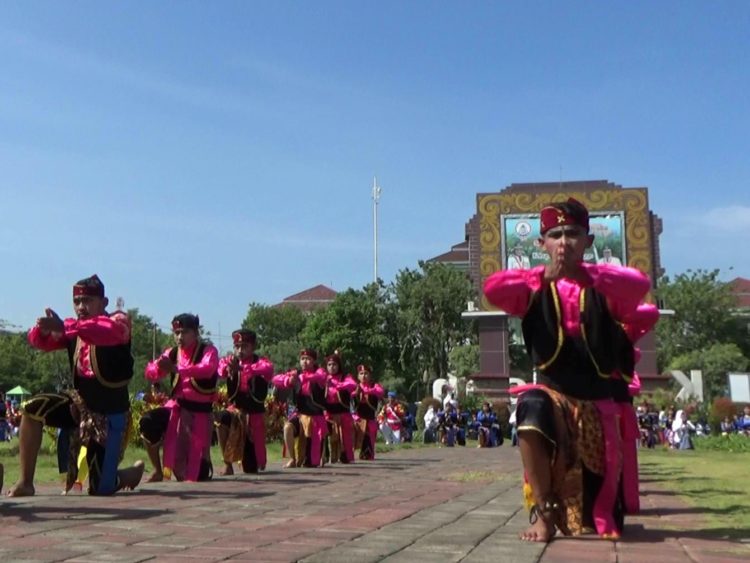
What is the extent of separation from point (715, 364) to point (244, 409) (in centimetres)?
4907

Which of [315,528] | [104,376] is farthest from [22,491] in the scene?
[315,528]

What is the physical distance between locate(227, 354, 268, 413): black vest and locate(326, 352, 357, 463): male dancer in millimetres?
2653

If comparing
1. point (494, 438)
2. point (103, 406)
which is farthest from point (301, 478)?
point (494, 438)

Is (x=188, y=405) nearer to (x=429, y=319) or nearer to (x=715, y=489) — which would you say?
(x=715, y=489)

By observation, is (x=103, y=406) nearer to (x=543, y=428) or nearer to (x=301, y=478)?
(x=301, y=478)

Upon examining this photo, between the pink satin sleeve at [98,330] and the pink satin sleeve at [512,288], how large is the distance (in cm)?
337

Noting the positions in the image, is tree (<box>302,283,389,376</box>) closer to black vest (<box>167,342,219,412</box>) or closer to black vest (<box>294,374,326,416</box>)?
black vest (<box>294,374,326,416</box>)

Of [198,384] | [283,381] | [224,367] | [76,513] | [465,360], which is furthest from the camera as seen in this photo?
[465,360]

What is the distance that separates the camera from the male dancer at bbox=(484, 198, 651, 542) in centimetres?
461

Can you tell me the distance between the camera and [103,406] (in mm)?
7422

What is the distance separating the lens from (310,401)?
44.0 feet

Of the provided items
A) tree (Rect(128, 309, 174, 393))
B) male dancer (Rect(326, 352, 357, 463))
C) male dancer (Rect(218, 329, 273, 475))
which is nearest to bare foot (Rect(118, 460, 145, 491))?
male dancer (Rect(218, 329, 273, 475))

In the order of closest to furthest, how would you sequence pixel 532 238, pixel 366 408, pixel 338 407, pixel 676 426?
pixel 338 407
pixel 366 408
pixel 676 426
pixel 532 238

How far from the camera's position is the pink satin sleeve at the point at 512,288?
15.4ft
